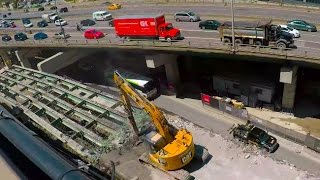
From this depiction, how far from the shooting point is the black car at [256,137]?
36.8 metres

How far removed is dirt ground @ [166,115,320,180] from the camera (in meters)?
33.7

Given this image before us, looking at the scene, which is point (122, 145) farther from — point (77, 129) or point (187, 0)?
point (187, 0)

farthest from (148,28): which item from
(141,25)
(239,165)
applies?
(239,165)

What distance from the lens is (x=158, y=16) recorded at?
48781mm

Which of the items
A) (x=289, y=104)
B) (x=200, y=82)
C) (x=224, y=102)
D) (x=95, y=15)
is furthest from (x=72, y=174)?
(x=95, y=15)

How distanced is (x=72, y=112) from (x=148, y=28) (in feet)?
50.7

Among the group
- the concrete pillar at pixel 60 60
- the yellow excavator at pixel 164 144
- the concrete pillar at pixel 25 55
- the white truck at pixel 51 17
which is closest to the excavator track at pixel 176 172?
the yellow excavator at pixel 164 144

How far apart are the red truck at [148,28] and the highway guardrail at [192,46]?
118cm

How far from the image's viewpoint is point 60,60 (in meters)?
62.2

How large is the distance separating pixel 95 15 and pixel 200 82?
100 feet

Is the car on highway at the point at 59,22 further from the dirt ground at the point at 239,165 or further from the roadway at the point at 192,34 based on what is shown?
the dirt ground at the point at 239,165

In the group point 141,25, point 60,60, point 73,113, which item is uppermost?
point 141,25

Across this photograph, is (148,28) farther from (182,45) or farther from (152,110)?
(152,110)

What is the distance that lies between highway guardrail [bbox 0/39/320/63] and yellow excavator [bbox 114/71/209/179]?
496 inches
